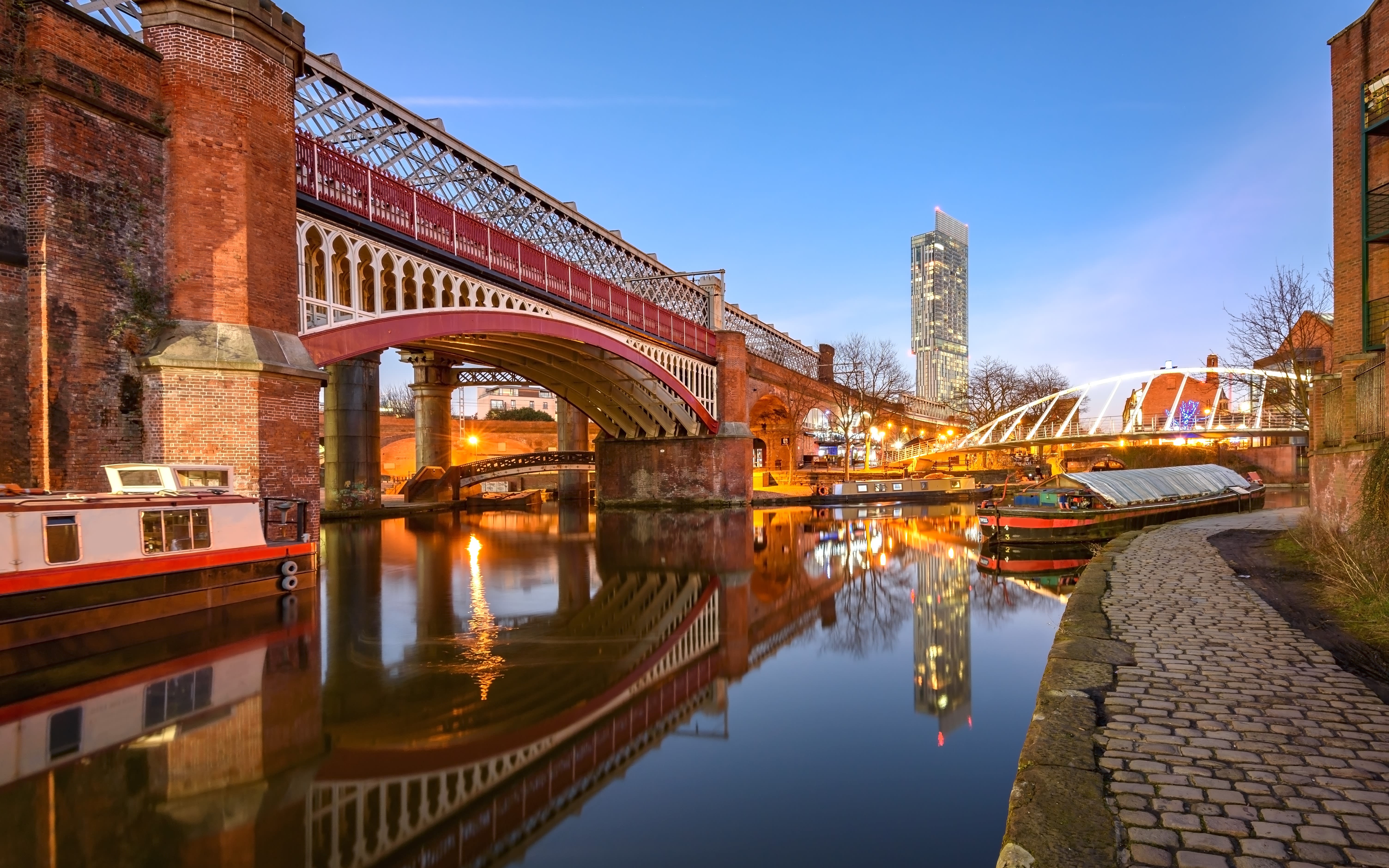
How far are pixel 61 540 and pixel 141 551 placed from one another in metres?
0.93

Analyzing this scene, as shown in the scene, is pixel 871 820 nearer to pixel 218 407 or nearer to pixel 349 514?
pixel 218 407

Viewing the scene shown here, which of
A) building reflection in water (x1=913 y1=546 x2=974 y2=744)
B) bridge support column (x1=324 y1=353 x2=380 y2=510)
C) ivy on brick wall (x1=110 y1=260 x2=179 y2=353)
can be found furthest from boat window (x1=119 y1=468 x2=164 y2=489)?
bridge support column (x1=324 y1=353 x2=380 y2=510)

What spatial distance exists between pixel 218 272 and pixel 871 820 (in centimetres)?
1204

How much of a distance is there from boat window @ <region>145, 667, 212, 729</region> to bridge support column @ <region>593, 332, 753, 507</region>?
1041 inches

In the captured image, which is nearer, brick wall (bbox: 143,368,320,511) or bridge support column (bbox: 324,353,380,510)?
brick wall (bbox: 143,368,320,511)

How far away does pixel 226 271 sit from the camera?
12.0 meters

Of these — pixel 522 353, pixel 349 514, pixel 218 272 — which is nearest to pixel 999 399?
pixel 522 353

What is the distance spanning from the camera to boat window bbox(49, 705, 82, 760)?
5812mm

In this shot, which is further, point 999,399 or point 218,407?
point 999,399

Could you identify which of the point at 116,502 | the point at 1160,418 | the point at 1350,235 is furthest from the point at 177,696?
the point at 1160,418

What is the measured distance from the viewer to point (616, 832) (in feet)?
15.4

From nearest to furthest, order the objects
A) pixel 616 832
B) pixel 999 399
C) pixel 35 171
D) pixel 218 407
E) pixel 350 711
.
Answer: pixel 616 832
pixel 350 711
pixel 35 171
pixel 218 407
pixel 999 399

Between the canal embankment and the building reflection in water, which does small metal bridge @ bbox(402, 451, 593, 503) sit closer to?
the building reflection in water

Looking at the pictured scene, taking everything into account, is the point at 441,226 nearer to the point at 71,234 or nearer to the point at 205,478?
the point at 71,234
